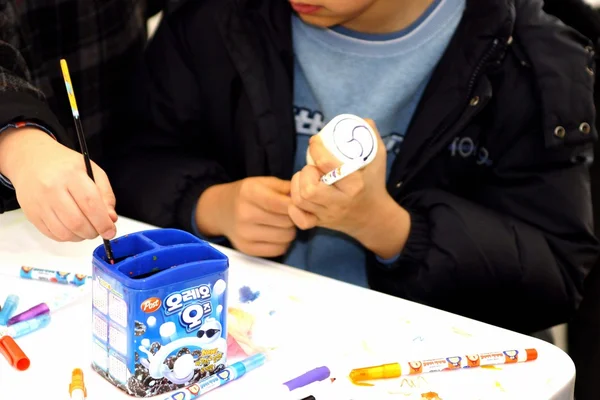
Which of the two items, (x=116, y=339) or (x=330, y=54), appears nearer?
(x=116, y=339)

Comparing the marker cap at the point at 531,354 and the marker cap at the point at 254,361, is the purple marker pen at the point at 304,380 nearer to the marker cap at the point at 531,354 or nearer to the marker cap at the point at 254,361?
the marker cap at the point at 254,361

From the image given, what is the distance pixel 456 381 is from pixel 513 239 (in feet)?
1.18

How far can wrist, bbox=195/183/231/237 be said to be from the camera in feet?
3.12

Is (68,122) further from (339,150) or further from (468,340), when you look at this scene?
(468,340)

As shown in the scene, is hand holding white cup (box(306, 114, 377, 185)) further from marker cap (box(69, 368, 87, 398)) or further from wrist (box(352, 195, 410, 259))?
marker cap (box(69, 368, 87, 398))

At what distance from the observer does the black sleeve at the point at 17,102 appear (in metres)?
0.74

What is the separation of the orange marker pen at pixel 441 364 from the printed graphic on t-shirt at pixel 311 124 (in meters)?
0.44

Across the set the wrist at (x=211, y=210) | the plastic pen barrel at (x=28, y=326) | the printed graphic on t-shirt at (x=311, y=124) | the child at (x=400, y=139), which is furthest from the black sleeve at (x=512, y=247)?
the plastic pen barrel at (x=28, y=326)

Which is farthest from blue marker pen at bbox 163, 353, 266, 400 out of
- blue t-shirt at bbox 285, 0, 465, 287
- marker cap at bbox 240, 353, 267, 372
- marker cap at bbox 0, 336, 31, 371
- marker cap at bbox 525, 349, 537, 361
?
blue t-shirt at bbox 285, 0, 465, 287

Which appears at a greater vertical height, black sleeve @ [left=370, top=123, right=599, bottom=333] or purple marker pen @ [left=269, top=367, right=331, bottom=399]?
purple marker pen @ [left=269, top=367, right=331, bottom=399]

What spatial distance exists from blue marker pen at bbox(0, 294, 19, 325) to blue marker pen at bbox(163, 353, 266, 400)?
19cm

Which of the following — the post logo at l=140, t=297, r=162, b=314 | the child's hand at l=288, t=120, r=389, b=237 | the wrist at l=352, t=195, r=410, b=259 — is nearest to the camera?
the post logo at l=140, t=297, r=162, b=314

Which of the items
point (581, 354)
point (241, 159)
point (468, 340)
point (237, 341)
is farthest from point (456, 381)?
point (241, 159)

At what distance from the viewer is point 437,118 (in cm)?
94
